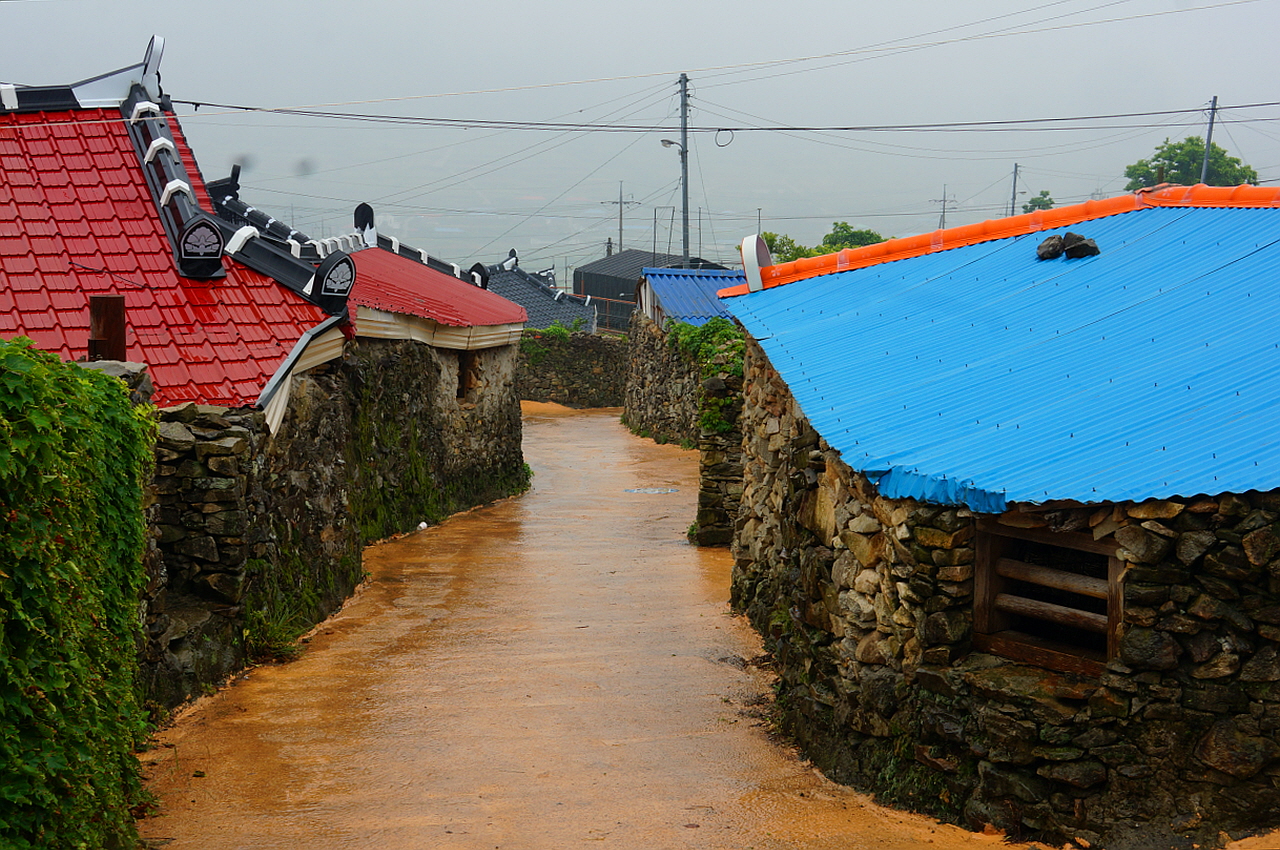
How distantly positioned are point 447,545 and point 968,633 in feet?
34.2

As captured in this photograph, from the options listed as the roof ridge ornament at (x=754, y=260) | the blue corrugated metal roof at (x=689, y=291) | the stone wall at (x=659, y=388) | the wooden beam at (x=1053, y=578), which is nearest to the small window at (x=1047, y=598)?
the wooden beam at (x=1053, y=578)

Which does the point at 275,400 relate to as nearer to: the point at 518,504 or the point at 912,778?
the point at 912,778

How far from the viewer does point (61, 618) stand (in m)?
4.48

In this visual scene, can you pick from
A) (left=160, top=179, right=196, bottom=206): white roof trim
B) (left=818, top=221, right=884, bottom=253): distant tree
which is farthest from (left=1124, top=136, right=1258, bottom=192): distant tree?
(left=160, top=179, right=196, bottom=206): white roof trim

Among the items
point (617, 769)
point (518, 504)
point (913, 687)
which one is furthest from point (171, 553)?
point (518, 504)

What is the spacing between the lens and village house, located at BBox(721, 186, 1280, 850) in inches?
192

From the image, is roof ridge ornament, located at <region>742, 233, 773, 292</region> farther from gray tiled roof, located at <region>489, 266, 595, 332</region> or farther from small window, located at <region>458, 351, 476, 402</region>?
gray tiled roof, located at <region>489, 266, 595, 332</region>

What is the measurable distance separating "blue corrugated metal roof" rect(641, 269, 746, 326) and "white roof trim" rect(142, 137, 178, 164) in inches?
780

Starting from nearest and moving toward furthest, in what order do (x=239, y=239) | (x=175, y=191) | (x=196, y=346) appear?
(x=196, y=346) → (x=175, y=191) → (x=239, y=239)

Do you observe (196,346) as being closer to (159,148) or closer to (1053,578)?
(159,148)

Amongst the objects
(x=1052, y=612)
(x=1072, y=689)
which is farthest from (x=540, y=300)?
(x=1072, y=689)

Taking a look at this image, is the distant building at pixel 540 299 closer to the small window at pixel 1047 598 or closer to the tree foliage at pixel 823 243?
the tree foliage at pixel 823 243

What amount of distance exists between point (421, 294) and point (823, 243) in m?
31.4

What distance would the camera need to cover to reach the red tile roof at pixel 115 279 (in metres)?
9.11
